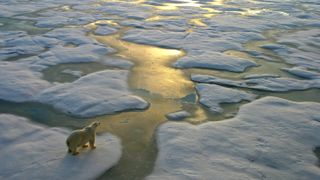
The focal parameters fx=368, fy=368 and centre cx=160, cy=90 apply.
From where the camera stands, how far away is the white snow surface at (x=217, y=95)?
19.6ft

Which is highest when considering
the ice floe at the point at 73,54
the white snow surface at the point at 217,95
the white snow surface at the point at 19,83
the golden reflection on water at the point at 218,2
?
the golden reflection on water at the point at 218,2

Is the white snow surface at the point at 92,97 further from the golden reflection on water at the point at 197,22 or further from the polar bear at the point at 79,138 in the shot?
the golden reflection on water at the point at 197,22

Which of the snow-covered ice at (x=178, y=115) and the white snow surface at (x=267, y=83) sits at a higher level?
the white snow surface at (x=267, y=83)

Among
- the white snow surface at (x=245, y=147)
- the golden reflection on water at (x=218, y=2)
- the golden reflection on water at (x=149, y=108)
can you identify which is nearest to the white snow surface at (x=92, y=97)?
the golden reflection on water at (x=149, y=108)

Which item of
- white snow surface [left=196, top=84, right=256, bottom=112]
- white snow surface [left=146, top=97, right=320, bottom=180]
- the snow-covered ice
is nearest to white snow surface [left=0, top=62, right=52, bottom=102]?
the snow-covered ice

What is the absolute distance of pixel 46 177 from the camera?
153 inches

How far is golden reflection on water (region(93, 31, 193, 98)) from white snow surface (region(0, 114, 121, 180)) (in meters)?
2.00

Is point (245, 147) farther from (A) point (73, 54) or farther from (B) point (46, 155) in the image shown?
(A) point (73, 54)

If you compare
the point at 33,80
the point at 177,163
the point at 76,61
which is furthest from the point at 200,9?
the point at 177,163

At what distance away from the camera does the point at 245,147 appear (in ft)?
15.1

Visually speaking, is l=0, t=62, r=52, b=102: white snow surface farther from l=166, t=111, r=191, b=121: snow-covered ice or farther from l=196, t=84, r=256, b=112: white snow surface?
l=196, t=84, r=256, b=112: white snow surface

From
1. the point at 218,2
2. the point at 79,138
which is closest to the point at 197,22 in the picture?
the point at 218,2

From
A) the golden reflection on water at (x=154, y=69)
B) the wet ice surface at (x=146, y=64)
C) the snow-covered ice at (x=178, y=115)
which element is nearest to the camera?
the snow-covered ice at (x=178, y=115)

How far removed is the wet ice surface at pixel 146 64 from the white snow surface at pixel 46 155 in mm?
194
